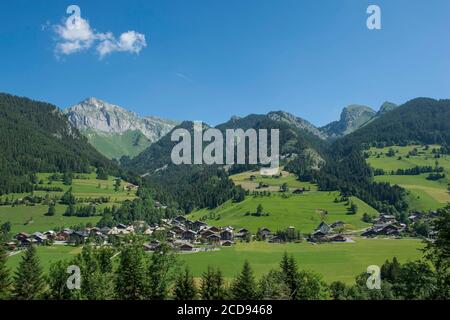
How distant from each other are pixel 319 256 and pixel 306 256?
11.1 feet

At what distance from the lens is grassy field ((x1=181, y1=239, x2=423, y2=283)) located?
8708cm

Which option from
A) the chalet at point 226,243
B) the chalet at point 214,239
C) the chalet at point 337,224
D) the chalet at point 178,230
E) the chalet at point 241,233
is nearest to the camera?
the chalet at point 226,243

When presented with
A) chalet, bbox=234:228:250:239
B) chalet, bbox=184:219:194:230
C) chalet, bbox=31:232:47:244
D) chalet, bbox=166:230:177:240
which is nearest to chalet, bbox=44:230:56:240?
chalet, bbox=31:232:47:244

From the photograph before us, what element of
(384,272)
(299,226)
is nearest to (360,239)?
(299,226)

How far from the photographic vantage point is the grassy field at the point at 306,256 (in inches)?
3457

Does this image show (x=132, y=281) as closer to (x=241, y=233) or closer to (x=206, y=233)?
(x=206, y=233)

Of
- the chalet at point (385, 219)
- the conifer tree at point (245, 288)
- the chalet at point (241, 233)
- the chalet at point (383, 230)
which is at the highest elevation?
the conifer tree at point (245, 288)

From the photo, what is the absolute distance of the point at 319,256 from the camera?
10550cm

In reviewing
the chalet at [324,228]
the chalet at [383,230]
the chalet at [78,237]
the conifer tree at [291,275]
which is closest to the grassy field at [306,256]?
the chalet at [78,237]

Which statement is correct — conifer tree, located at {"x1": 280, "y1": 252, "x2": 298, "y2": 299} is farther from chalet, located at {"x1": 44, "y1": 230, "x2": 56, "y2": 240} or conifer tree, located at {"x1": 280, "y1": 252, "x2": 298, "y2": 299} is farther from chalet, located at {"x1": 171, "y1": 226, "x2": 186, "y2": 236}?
chalet, located at {"x1": 44, "y1": 230, "x2": 56, "y2": 240}

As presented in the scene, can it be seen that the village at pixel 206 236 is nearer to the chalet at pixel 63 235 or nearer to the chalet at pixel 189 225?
the chalet at pixel 63 235
